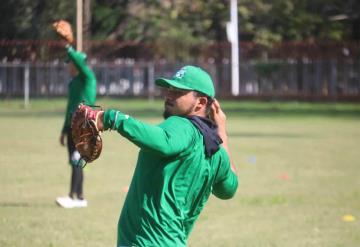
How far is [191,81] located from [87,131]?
0.68m

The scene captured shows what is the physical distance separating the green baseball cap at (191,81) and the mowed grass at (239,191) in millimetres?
4433

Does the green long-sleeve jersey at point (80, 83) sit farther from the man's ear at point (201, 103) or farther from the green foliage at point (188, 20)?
the green foliage at point (188, 20)

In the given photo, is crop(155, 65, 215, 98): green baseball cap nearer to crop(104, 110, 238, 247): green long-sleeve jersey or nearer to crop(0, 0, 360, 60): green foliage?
crop(104, 110, 238, 247): green long-sleeve jersey

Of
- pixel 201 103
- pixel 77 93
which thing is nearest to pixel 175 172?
pixel 201 103

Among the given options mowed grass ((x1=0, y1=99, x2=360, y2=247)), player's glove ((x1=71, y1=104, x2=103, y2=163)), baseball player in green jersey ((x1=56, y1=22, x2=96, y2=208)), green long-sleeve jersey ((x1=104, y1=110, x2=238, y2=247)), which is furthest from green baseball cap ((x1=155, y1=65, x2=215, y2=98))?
baseball player in green jersey ((x1=56, y1=22, x2=96, y2=208))

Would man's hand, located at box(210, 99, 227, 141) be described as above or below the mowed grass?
above

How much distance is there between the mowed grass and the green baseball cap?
443 centimetres

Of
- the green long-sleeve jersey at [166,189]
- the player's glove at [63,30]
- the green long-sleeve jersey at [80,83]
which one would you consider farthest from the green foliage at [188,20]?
the green long-sleeve jersey at [166,189]

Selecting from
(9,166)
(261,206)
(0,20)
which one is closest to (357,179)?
(261,206)

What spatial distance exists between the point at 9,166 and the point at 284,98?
92.4 feet

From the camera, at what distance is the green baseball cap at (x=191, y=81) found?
16.4 feet

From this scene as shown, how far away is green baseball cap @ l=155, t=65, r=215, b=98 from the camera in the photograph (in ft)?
16.4

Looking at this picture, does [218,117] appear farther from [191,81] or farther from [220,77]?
[220,77]

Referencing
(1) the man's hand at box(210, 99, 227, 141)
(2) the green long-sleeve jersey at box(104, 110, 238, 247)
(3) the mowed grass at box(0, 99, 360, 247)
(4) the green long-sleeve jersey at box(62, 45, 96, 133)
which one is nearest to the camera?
(2) the green long-sleeve jersey at box(104, 110, 238, 247)
